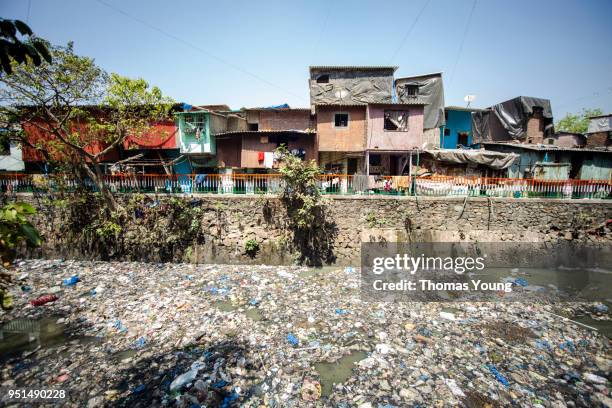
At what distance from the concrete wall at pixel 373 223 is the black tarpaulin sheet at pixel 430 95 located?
29.4ft

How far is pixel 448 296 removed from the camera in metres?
8.25

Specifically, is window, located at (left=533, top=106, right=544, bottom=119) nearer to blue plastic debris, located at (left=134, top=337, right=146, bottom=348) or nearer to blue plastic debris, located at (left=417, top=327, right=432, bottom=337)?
blue plastic debris, located at (left=417, top=327, right=432, bottom=337)

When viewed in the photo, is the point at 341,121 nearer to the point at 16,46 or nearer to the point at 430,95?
the point at 430,95

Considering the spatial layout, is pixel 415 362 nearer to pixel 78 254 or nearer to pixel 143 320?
pixel 143 320

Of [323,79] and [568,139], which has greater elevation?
[323,79]

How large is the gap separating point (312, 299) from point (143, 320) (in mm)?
4778

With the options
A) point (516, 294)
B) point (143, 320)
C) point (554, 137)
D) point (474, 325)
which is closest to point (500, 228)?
point (516, 294)

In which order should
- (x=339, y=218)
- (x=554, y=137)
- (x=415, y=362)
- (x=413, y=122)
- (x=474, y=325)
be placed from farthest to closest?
1. (x=554, y=137)
2. (x=413, y=122)
3. (x=339, y=218)
4. (x=474, y=325)
5. (x=415, y=362)

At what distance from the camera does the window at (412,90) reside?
18.5 metres

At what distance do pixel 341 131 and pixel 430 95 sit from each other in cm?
831

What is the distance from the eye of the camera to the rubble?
4.64m

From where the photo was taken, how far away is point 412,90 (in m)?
18.6

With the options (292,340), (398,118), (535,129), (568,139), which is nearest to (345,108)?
(398,118)

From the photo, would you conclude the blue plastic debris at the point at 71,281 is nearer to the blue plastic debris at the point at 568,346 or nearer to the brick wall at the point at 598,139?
the blue plastic debris at the point at 568,346
